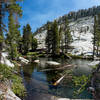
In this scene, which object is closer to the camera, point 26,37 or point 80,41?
point 26,37

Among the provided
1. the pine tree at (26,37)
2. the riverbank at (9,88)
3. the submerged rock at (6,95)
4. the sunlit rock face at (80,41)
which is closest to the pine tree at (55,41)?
the sunlit rock face at (80,41)

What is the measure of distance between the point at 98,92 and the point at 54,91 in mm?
4270

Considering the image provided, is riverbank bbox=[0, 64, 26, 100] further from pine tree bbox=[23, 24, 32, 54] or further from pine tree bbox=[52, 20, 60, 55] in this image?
pine tree bbox=[23, 24, 32, 54]

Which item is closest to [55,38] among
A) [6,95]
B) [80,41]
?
[80,41]

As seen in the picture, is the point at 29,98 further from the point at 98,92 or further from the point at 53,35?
the point at 53,35

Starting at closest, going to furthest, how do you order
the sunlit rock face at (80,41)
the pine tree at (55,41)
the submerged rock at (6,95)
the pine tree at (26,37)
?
the submerged rock at (6,95), the pine tree at (55,41), the sunlit rock face at (80,41), the pine tree at (26,37)

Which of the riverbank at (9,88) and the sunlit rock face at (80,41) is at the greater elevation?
the sunlit rock face at (80,41)

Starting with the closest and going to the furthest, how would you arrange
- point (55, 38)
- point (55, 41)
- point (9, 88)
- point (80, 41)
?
1. point (9, 88)
2. point (55, 41)
3. point (55, 38)
4. point (80, 41)

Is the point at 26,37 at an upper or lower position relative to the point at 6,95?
upper

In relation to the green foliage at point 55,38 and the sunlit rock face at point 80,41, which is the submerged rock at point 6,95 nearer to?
the green foliage at point 55,38

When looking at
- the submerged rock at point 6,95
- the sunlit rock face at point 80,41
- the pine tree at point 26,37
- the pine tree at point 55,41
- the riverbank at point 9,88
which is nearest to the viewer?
the submerged rock at point 6,95

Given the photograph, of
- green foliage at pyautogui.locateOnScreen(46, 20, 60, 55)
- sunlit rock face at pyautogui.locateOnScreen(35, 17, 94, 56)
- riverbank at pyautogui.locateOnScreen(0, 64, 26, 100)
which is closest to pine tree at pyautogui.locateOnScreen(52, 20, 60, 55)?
green foliage at pyautogui.locateOnScreen(46, 20, 60, 55)

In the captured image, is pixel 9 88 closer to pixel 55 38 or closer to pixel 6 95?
pixel 6 95

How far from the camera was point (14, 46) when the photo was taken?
23469 mm
